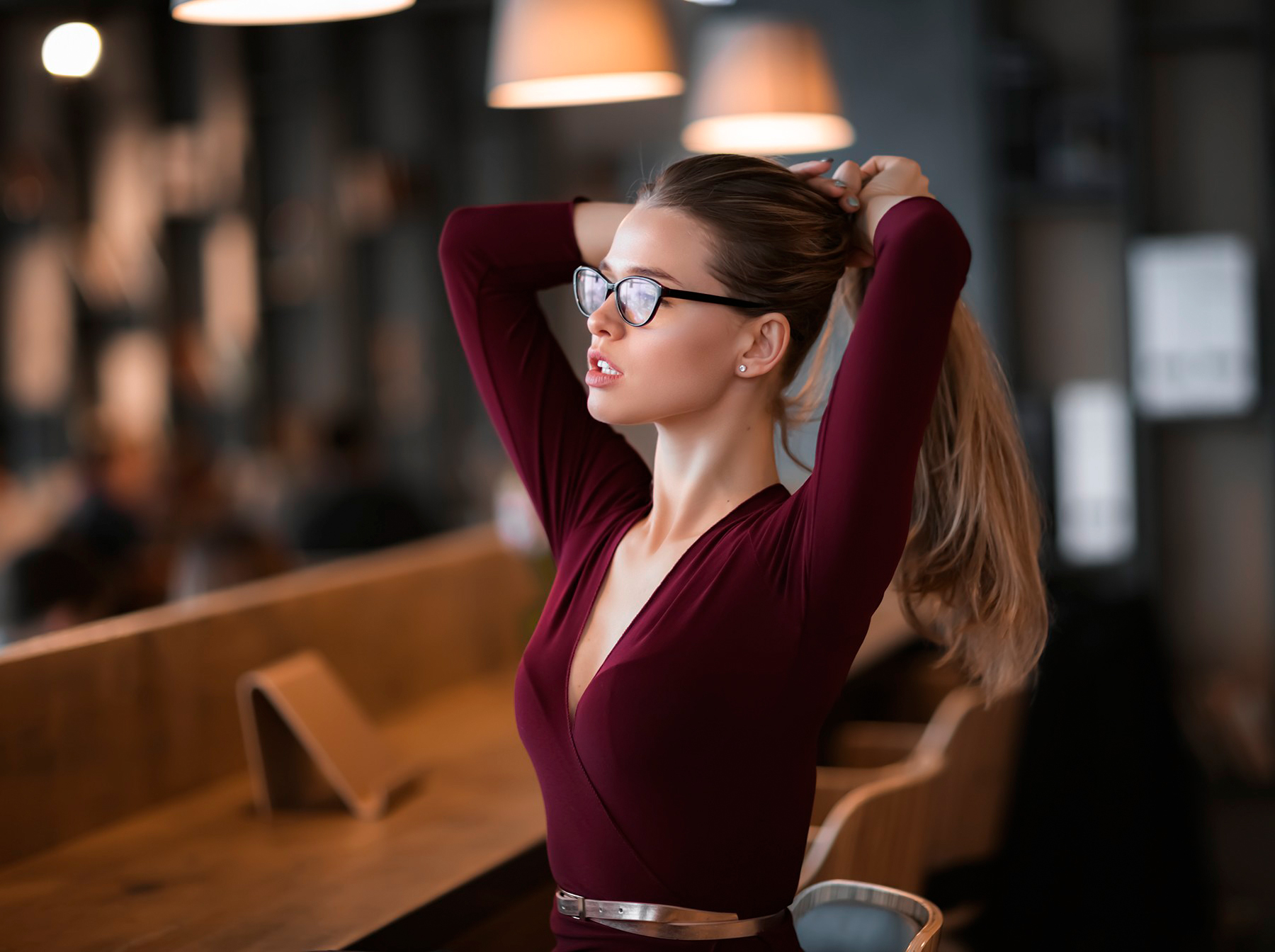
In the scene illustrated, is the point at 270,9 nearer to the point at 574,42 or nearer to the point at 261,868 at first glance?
the point at 574,42

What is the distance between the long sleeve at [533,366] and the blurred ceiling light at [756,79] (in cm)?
147

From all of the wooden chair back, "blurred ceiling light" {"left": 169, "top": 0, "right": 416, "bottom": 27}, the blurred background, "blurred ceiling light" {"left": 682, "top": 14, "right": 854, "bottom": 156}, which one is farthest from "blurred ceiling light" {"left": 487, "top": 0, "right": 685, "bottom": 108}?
the wooden chair back

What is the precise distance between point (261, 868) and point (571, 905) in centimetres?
70

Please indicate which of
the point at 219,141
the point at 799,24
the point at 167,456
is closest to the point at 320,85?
the point at 219,141

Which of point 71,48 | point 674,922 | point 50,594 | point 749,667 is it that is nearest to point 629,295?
point 749,667

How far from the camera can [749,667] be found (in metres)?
1.29

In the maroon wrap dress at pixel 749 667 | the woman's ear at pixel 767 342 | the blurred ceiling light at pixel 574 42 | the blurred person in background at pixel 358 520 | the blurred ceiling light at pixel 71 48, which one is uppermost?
the blurred ceiling light at pixel 71 48

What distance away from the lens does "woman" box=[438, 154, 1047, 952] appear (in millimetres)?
1245

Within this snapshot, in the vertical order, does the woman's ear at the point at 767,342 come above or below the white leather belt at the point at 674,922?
above

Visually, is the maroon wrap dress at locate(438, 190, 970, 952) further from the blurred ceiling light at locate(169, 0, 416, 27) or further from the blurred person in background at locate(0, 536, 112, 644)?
the blurred person in background at locate(0, 536, 112, 644)

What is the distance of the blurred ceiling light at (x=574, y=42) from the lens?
90.7 inches

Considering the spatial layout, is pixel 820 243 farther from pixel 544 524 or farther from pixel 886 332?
pixel 544 524

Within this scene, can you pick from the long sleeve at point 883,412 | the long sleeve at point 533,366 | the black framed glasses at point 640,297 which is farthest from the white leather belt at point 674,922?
the black framed glasses at point 640,297

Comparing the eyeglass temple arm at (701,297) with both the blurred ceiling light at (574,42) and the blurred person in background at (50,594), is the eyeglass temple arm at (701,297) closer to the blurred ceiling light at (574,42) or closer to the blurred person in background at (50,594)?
the blurred ceiling light at (574,42)
